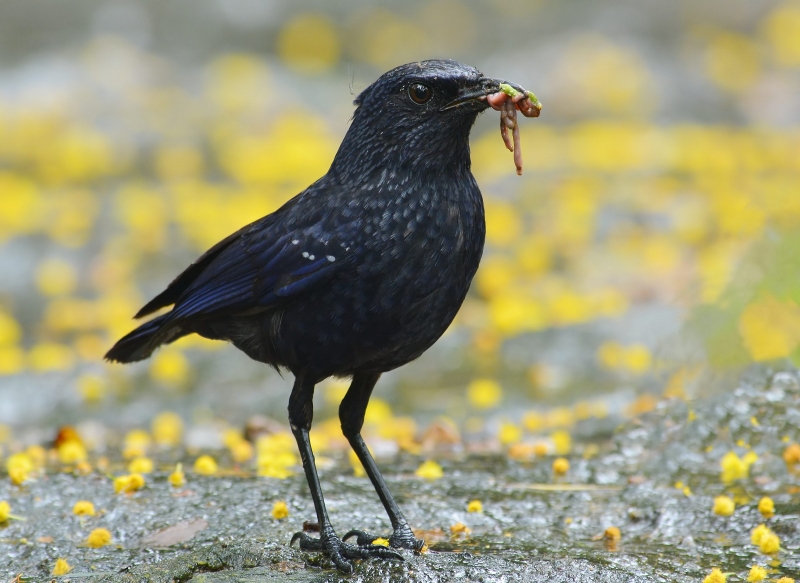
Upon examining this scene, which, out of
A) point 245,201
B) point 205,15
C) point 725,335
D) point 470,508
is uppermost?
point 205,15

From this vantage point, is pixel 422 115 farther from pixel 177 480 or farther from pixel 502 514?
pixel 177 480

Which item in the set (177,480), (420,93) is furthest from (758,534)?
(177,480)

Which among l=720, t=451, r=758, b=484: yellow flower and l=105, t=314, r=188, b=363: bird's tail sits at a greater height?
l=105, t=314, r=188, b=363: bird's tail

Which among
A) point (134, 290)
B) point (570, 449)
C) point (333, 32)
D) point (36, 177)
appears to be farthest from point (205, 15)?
point (570, 449)

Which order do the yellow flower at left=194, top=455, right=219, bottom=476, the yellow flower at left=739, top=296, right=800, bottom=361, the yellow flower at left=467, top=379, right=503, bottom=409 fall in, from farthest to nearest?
the yellow flower at left=467, top=379, right=503, bottom=409, the yellow flower at left=739, top=296, right=800, bottom=361, the yellow flower at left=194, top=455, right=219, bottom=476

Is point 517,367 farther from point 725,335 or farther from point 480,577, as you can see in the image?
point 480,577

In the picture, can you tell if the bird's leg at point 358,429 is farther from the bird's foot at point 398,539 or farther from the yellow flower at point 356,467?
the yellow flower at point 356,467

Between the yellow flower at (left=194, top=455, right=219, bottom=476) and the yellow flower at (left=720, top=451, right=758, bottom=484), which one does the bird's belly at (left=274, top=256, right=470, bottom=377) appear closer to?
the yellow flower at (left=194, top=455, right=219, bottom=476)

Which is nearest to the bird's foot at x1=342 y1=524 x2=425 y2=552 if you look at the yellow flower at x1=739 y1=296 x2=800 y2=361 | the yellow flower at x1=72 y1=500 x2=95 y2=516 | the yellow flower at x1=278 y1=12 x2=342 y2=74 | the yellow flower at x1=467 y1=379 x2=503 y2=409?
the yellow flower at x1=72 y1=500 x2=95 y2=516
